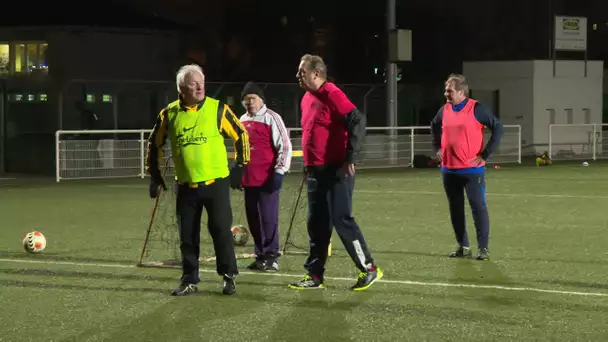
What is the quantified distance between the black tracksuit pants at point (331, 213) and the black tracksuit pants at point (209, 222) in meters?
0.71

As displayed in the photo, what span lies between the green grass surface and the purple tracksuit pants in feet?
0.95

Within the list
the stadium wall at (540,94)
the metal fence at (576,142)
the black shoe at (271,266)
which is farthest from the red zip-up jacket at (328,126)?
the stadium wall at (540,94)

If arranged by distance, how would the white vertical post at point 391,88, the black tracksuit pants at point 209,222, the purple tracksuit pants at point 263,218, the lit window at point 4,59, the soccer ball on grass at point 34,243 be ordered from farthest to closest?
the white vertical post at point 391,88
the lit window at point 4,59
the soccer ball on grass at point 34,243
the purple tracksuit pants at point 263,218
the black tracksuit pants at point 209,222

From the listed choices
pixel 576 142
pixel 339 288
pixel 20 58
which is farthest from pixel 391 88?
pixel 339 288

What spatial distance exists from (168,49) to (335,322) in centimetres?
2432

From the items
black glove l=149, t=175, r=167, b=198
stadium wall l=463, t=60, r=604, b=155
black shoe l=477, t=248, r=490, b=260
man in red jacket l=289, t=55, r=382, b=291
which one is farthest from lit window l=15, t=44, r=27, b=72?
man in red jacket l=289, t=55, r=382, b=291

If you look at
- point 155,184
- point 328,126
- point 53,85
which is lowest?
point 155,184

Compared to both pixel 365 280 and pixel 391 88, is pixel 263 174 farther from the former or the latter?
pixel 391 88

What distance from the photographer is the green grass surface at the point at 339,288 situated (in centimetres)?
750

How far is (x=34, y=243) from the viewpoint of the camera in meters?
11.6

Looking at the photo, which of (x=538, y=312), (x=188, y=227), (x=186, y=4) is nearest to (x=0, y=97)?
(x=186, y=4)

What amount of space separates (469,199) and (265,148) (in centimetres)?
219

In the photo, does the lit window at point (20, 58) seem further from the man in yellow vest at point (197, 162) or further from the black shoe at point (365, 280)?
the black shoe at point (365, 280)

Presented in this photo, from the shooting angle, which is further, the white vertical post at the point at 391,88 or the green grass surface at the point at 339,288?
the white vertical post at the point at 391,88
